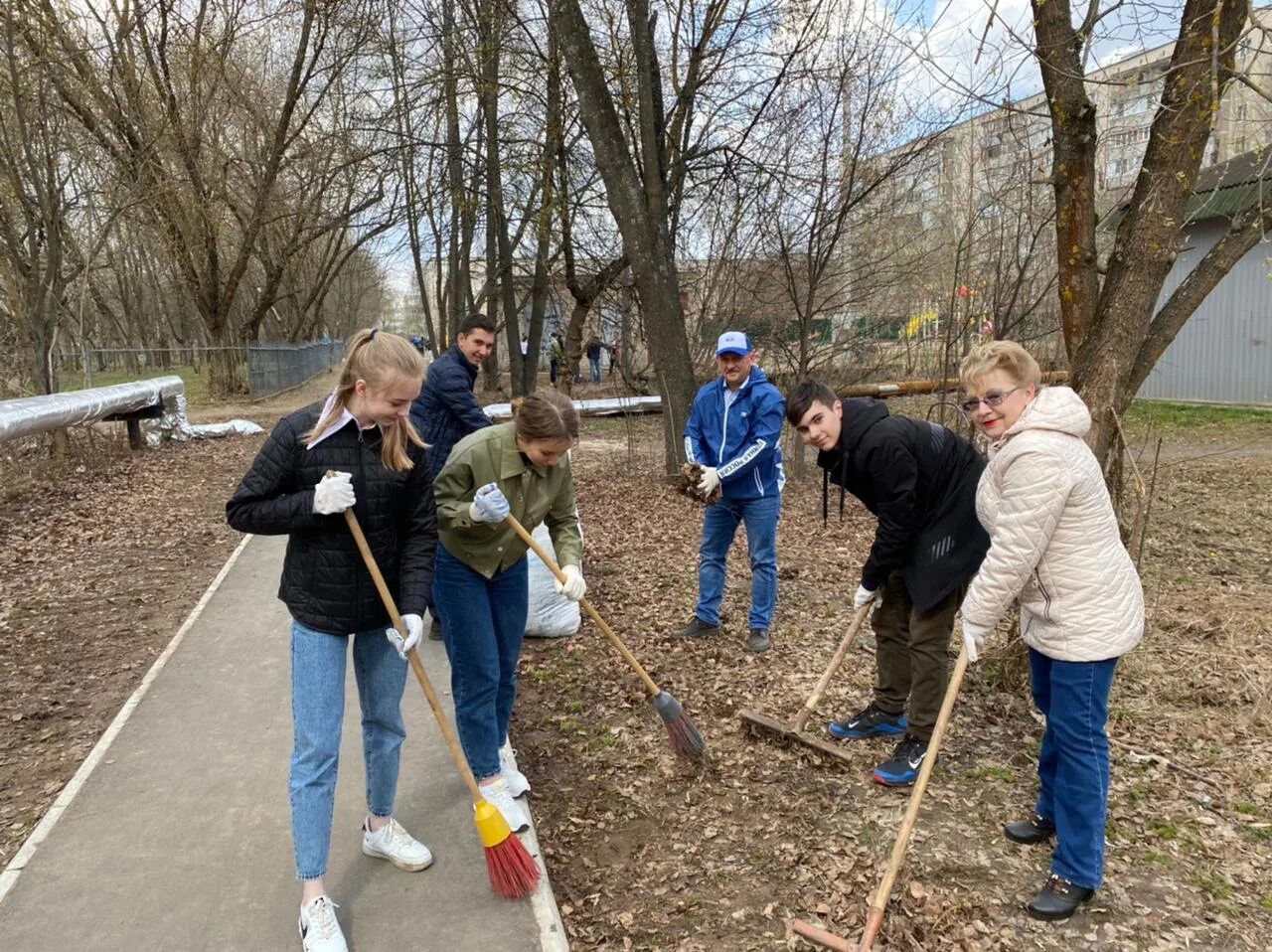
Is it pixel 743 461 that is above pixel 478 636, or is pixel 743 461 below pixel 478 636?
above

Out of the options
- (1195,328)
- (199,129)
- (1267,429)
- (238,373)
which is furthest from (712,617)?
(238,373)

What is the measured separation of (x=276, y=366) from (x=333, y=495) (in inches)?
968

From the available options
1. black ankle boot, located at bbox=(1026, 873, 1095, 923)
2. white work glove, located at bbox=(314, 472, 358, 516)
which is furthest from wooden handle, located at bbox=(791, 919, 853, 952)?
white work glove, located at bbox=(314, 472, 358, 516)

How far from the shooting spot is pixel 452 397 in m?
4.91

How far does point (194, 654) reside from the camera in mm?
4855

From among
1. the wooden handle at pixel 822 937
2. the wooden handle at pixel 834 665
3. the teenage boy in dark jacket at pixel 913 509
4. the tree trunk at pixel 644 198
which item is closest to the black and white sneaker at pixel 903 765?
the teenage boy in dark jacket at pixel 913 509

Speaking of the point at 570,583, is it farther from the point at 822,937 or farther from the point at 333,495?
the point at 822,937

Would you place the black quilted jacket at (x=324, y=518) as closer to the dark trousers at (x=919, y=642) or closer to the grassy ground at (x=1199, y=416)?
the dark trousers at (x=919, y=642)

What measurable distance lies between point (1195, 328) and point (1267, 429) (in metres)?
3.98

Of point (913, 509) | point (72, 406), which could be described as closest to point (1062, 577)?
point (913, 509)

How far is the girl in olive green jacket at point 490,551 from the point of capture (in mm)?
2959

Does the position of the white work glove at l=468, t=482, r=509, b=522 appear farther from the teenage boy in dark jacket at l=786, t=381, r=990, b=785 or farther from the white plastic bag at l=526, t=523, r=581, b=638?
the white plastic bag at l=526, t=523, r=581, b=638

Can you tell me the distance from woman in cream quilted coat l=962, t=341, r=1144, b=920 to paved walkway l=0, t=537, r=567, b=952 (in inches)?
65.1

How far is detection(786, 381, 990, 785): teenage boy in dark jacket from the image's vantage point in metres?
3.27
